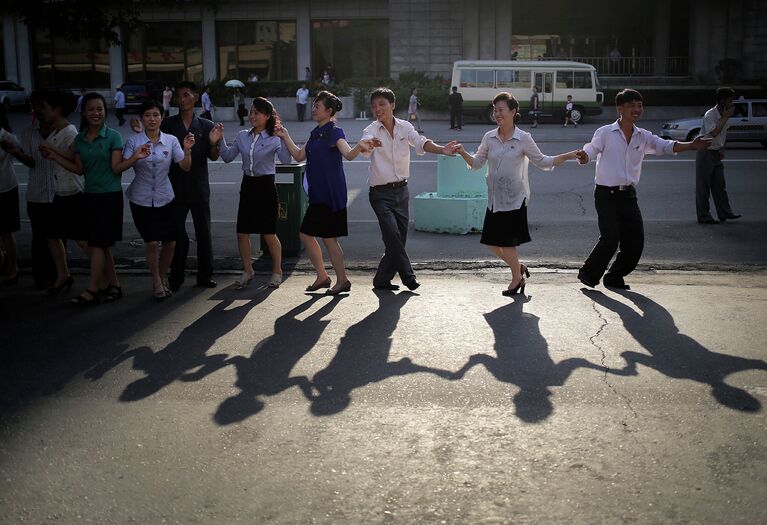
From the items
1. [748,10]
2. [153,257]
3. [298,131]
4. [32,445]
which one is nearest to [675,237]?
[153,257]

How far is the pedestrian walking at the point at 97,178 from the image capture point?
8594mm

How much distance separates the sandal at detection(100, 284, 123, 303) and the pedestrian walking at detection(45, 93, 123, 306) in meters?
0.01

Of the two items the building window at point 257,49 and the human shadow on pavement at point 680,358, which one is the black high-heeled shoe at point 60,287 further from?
the building window at point 257,49

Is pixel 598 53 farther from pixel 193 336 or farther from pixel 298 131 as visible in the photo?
pixel 193 336

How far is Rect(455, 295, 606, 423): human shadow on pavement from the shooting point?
5.71 metres

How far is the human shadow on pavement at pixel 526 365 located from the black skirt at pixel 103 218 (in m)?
3.28

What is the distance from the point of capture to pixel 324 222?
29.4 ft

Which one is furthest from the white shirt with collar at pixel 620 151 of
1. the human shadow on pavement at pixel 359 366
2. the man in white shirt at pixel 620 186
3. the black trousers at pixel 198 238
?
the black trousers at pixel 198 238

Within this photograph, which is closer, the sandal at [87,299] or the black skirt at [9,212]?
the sandal at [87,299]

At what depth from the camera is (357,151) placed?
870 centimetres

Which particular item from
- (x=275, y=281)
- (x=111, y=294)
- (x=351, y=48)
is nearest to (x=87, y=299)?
(x=111, y=294)

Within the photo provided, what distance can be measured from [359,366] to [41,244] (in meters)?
4.27

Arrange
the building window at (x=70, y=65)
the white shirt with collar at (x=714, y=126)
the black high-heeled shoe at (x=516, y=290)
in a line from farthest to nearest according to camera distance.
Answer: the building window at (x=70, y=65) < the white shirt with collar at (x=714, y=126) < the black high-heeled shoe at (x=516, y=290)

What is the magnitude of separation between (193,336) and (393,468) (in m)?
3.08
